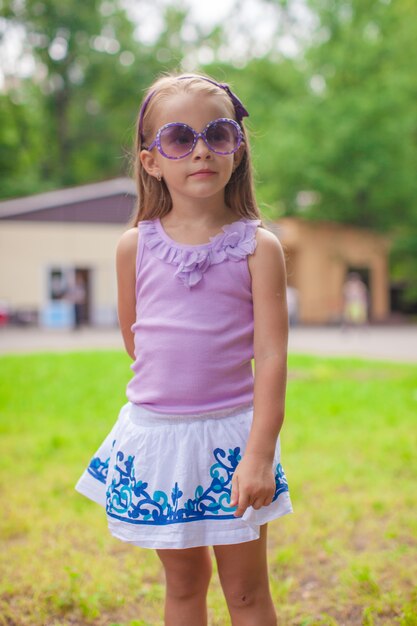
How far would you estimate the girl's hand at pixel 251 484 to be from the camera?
1.52 metres

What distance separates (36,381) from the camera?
8.25 m

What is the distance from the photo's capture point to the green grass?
8.00 ft

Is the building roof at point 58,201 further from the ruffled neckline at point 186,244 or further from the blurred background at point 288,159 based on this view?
the ruffled neckline at point 186,244

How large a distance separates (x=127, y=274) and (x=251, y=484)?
62cm

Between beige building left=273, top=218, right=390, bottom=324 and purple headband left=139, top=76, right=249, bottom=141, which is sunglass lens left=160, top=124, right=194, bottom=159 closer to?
purple headband left=139, top=76, right=249, bottom=141

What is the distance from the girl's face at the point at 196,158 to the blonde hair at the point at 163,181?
3cm

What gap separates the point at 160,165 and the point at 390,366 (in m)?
8.47

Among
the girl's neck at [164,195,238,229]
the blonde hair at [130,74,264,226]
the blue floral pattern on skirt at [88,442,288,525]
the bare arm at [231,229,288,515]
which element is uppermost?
the blonde hair at [130,74,264,226]

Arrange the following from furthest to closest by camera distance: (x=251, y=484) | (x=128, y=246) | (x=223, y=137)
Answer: (x=128, y=246), (x=223, y=137), (x=251, y=484)

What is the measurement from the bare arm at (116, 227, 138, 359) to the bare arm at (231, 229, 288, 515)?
325 millimetres

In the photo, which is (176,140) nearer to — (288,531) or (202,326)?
(202,326)

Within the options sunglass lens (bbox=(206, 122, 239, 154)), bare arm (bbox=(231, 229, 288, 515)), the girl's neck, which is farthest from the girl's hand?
sunglass lens (bbox=(206, 122, 239, 154))

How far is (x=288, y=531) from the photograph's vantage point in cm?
317

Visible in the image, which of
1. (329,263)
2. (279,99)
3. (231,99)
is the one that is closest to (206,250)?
(231,99)
